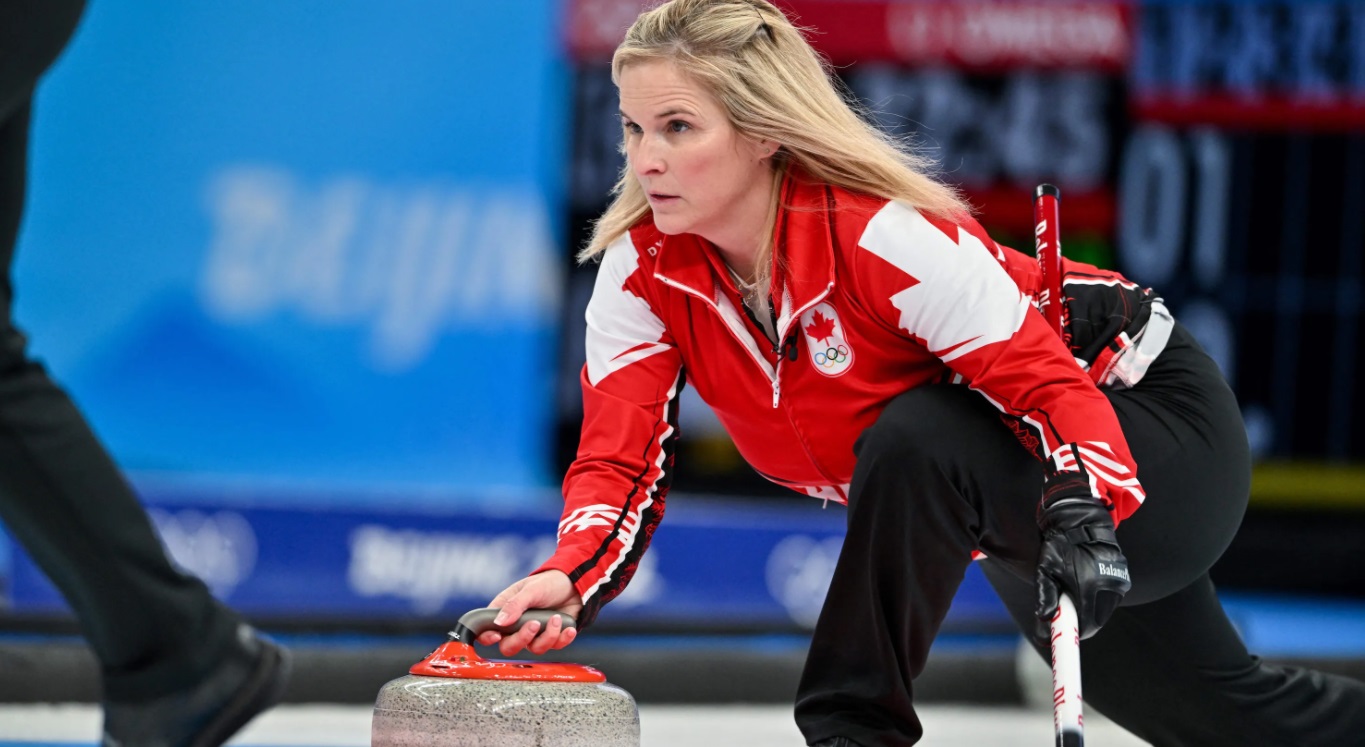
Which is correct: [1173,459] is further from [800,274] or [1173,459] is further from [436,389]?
[436,389]

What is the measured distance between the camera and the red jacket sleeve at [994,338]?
1.82 m

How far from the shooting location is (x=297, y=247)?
5.28 metres

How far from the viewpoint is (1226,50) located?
17.5 ft

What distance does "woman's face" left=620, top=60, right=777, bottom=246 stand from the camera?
1.95m

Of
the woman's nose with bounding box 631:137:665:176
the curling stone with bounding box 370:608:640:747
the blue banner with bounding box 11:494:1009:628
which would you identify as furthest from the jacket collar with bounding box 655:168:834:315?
the blue banner with bounding box 11:494:1009:628

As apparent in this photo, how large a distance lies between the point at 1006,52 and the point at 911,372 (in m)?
3.45

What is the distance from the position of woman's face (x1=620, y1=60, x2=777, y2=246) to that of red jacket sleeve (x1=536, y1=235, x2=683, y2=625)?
153 millimetres

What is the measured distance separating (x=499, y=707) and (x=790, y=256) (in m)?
0.68

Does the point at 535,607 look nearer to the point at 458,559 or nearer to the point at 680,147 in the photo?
the point at 680,147

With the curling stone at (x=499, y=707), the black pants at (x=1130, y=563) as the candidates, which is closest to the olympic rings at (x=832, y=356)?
the black pants at (x=1130, y=563)

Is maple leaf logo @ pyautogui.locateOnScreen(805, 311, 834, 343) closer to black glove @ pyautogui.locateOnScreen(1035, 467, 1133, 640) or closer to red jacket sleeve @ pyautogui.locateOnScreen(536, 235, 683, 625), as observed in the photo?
red jacket sleeve @ pyautogui.locateOnScreen(536, 235, 683, 625)

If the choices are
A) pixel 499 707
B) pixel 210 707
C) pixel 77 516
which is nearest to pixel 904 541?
pixel 499 707

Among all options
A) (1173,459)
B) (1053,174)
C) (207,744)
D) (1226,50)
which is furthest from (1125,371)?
(1226,50)

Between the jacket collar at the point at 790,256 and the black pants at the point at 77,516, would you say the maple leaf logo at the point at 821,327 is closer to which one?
the jacket collar at the point at 790,256
